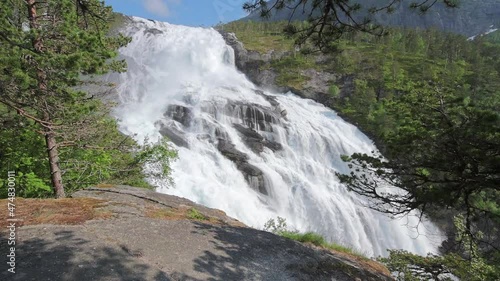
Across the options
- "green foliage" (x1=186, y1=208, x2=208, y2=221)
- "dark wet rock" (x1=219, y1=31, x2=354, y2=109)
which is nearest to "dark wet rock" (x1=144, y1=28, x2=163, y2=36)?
"dark wet rock" (x1=219, y1=31, x2=354, y2=109)

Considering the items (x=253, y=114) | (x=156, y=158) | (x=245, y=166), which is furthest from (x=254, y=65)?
(x=156, y=158)

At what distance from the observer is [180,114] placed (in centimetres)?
3306

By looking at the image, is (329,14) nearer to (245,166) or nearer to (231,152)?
(245,166)

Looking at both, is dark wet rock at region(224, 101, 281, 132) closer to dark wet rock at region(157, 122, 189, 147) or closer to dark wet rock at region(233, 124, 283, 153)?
dark wet rock at region(233, 124, 283, 153)

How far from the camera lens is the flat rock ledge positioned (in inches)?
178

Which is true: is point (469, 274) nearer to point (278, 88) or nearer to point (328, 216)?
point (328, 216)

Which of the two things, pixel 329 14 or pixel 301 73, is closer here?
pixel 329 14

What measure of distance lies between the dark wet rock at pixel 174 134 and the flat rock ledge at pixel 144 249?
19621 mm

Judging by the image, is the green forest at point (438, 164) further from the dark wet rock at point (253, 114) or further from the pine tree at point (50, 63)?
the dark wet rock at point (253, 114)

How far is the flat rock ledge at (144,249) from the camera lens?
453cm

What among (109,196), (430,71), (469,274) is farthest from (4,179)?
(430,71)

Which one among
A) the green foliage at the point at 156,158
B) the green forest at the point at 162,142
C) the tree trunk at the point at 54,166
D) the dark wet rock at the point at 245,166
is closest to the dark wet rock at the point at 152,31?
the dark wet rock at the point at 245,166

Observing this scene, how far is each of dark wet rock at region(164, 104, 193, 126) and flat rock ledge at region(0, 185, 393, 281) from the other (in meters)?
24.7

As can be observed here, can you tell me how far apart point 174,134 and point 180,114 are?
4.83 m
